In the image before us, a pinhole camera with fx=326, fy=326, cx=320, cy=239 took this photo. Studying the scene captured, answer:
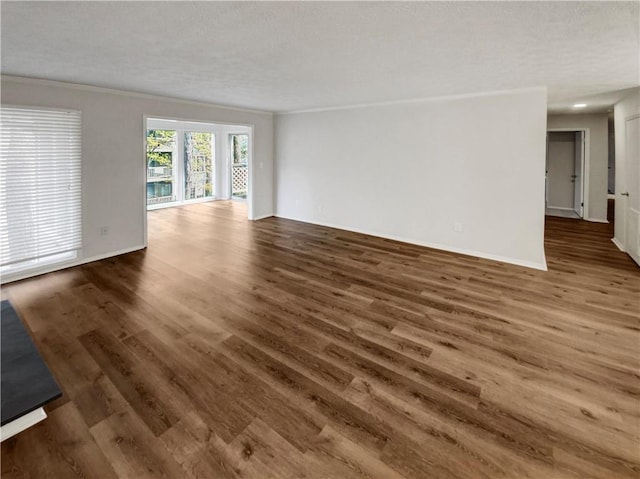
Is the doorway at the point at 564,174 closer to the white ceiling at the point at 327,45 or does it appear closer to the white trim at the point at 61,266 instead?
the white ceiling at the point at 327,45

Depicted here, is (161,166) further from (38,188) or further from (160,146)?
(38,188)

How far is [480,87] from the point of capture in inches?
170

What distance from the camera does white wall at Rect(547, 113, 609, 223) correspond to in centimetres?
724

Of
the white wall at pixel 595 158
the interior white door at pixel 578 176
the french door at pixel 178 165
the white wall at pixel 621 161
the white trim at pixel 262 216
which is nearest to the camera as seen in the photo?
the white wall at pixel 621 161

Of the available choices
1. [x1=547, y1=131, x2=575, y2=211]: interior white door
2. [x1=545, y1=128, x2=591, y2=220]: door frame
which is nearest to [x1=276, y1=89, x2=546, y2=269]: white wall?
[x1=545, y1=128, x2=591, y2=220]: door frame

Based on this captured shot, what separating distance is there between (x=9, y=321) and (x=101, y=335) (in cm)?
63

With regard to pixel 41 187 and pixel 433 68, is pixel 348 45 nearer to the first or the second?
pixel 433 68

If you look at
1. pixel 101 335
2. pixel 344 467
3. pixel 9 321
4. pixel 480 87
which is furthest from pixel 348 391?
pixel 480 87

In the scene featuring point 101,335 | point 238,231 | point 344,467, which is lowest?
point 344,467

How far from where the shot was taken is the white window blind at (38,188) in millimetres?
3816

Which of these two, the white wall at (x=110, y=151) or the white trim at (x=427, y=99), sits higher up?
the white trim at (x=427, y=99)

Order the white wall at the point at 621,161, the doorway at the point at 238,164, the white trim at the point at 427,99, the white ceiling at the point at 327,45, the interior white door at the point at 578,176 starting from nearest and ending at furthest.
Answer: the white ceiling at the point at 327,45
the white trim at the point at 427,99
the white wall at the point at 621,161
the interior white door at the point at 578,176
the doorway at the point at 238,164

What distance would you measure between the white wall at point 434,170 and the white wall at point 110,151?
2719 millimetres

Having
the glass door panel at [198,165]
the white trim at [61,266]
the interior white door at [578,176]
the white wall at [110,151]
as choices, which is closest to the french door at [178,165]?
the glass door panel at [198,165]
